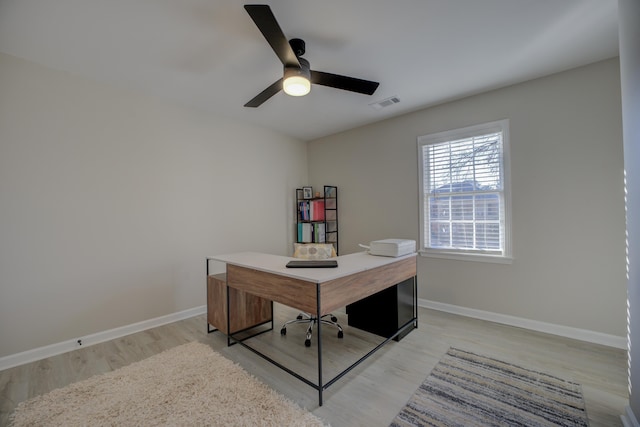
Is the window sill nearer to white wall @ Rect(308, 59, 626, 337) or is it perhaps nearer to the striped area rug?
white wall @ Rect(308, 59, 626, 337)

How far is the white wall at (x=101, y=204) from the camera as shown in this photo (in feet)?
7.22

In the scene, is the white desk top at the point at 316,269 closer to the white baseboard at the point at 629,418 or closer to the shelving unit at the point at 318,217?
the white baseboard at the point at 629,418

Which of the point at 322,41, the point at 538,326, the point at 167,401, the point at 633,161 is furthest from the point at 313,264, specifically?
the point at 538,326

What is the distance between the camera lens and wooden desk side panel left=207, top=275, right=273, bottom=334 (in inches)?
100

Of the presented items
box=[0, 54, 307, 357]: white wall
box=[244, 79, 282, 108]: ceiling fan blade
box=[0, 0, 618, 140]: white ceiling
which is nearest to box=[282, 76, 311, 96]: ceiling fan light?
box=[244, 79, 282, 108]: ceiling fan blade

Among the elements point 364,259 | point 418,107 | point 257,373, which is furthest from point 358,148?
point 257,373

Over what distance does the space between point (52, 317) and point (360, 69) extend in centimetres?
357

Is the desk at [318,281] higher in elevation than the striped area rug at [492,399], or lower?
higher

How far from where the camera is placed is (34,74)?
7.48 feet

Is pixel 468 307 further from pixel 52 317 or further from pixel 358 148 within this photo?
pixel 52 317

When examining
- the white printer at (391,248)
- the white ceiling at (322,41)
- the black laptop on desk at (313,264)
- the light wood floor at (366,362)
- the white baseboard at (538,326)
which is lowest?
the light wood floor at (366,362)

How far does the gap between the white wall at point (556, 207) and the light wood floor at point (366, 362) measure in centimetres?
34

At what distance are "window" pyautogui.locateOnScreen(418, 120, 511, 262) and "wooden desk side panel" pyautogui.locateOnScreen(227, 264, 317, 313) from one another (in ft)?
7.27

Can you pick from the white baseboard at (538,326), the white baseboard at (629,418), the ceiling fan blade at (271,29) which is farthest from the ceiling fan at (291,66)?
the white baseboard at (538,326)
